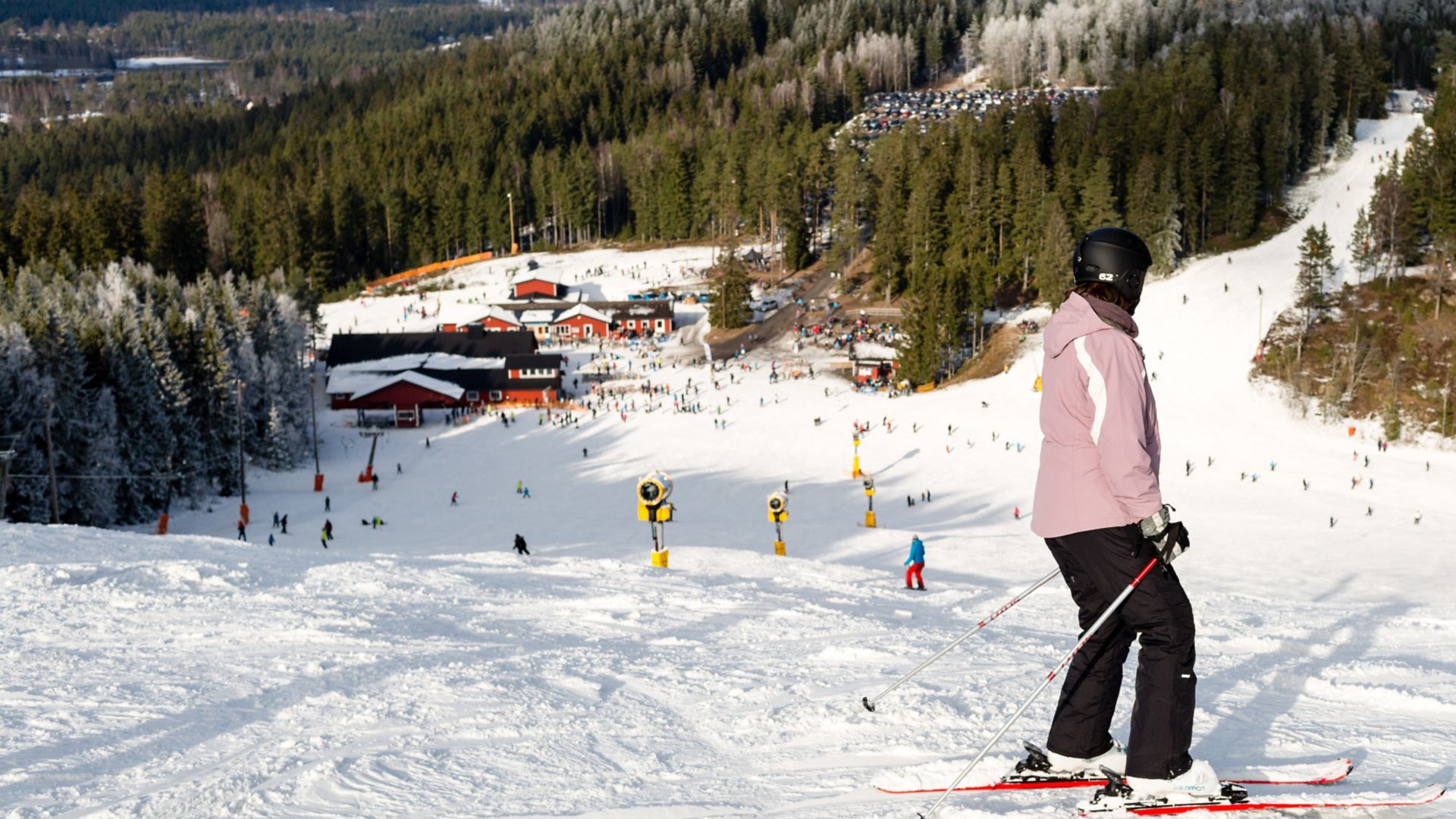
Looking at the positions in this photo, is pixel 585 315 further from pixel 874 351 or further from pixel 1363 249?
pixel 1363 249

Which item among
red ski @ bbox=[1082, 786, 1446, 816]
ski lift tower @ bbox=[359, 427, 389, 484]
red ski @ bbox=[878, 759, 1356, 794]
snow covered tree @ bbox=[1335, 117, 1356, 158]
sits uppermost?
snow covered tree @ bbox=[1335, 117, 1356, 158]

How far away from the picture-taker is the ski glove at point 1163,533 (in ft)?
12.8

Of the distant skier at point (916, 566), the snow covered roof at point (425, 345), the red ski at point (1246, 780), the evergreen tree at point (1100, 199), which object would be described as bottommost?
the snow covered roof at point (425, 345)

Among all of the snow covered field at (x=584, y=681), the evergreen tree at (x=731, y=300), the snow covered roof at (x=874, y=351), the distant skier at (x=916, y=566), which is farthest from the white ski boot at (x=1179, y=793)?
the evergreen tree at (x=731, y=300)

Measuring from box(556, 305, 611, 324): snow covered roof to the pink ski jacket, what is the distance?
68.9 meters

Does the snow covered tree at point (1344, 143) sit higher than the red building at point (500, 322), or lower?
higher

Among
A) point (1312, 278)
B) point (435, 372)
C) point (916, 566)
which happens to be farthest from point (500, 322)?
point (916, 566)

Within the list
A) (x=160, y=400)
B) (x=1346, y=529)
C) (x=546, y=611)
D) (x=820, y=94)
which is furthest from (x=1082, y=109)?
(x=546, y=611)

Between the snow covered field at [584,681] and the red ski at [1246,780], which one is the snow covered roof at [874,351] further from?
the red ski at [1246,780]

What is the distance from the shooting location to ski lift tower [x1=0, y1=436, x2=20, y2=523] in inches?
1026

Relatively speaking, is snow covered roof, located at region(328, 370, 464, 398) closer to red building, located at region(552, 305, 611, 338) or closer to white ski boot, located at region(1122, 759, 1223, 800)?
red building, located at region(552, 305, 611, 338)

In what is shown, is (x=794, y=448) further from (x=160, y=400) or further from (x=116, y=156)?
(x=116, y=156)

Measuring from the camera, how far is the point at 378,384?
55094 mm

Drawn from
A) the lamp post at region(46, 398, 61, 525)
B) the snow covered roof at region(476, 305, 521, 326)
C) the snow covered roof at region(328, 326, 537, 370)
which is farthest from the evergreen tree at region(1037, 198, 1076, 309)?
the lamp post at region(46, 398, 61, 525)
